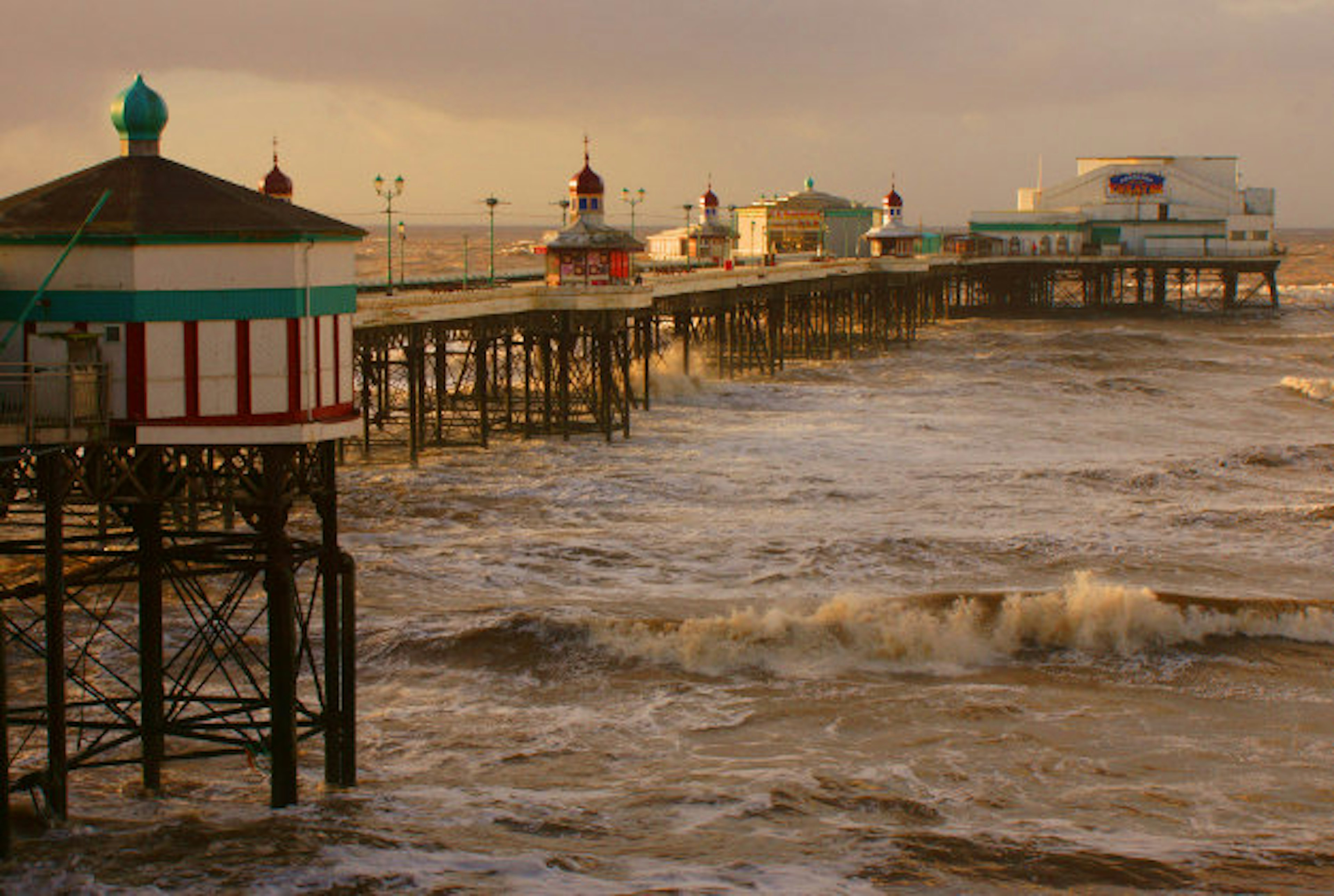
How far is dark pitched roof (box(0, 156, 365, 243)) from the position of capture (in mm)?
14500

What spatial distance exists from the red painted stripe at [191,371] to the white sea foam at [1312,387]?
47.0 metres

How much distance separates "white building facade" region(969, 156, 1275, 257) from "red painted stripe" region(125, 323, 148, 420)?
92.0 metres

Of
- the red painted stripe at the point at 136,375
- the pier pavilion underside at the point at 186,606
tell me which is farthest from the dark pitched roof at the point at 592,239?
the red painted stripe at the point at 136,375

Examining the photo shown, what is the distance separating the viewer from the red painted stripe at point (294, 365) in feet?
48.9

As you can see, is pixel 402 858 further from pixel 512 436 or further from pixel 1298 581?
pixel 512 436

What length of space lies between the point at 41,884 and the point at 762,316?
80842 millimetres

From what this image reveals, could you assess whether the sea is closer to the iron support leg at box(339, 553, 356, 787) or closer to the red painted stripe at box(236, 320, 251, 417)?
the iron support leg at box(339, 553, 356, 787)

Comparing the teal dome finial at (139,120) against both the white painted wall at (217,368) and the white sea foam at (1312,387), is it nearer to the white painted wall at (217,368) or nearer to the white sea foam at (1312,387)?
the white painted wall at (217,368)

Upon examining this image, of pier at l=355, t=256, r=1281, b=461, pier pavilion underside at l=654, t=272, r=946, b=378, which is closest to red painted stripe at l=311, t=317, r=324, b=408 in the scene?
pier at l=355, t=256, r=1281, b=461

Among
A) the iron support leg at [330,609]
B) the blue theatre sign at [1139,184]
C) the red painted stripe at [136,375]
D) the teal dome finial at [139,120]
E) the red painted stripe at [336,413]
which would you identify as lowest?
the iron support leg at [330,609]

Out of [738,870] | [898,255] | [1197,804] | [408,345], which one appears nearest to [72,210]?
[738,870]

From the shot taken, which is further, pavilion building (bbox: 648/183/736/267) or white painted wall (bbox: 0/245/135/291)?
pavilion building (bbox: 648/183/736/267)

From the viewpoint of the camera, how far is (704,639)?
71.7 feet

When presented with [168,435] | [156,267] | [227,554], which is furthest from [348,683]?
[156,267]
